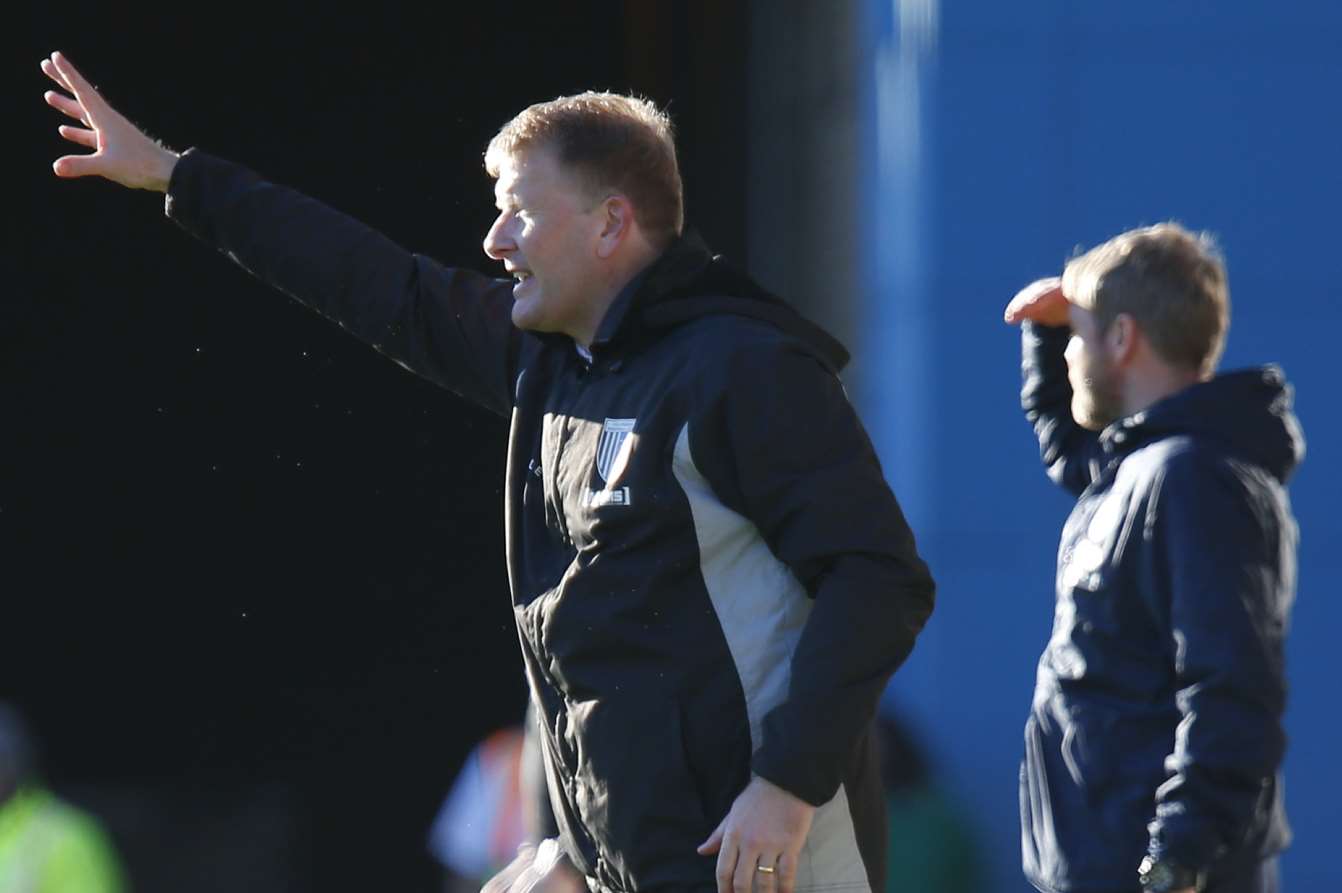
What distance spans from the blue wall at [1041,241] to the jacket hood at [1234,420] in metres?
1.89

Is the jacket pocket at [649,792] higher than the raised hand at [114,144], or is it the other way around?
the raised hand at [114,144]

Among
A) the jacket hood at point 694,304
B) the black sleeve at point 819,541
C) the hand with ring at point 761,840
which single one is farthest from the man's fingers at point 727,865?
the jacket hood at point 694,304

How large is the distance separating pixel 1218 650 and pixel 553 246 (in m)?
1.12

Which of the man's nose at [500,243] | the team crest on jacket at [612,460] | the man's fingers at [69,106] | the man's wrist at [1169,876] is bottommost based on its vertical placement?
the man's wrist at [1169,876]

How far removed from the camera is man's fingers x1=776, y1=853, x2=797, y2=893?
2646mm

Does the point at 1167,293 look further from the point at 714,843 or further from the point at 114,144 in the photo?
the point at 114,144

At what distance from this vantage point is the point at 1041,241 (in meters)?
4.95

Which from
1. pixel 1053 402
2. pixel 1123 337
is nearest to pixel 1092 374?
pixel 1123 337

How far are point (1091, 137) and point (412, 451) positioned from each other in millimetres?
2874

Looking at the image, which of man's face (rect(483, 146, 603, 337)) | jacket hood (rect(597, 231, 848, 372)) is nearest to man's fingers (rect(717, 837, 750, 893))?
jacket hood (rect(597, 231, 848, 372))

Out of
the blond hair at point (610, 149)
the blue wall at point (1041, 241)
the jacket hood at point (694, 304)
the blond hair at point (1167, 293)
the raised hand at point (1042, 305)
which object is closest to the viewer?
the jacket hood at point (694, 304)

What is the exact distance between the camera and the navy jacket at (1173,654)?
8.96 feet

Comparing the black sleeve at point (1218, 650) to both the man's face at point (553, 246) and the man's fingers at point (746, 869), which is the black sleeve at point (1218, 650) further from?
the man's face at point (553, 246)

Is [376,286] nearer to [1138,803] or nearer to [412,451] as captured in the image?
[1138,803]
